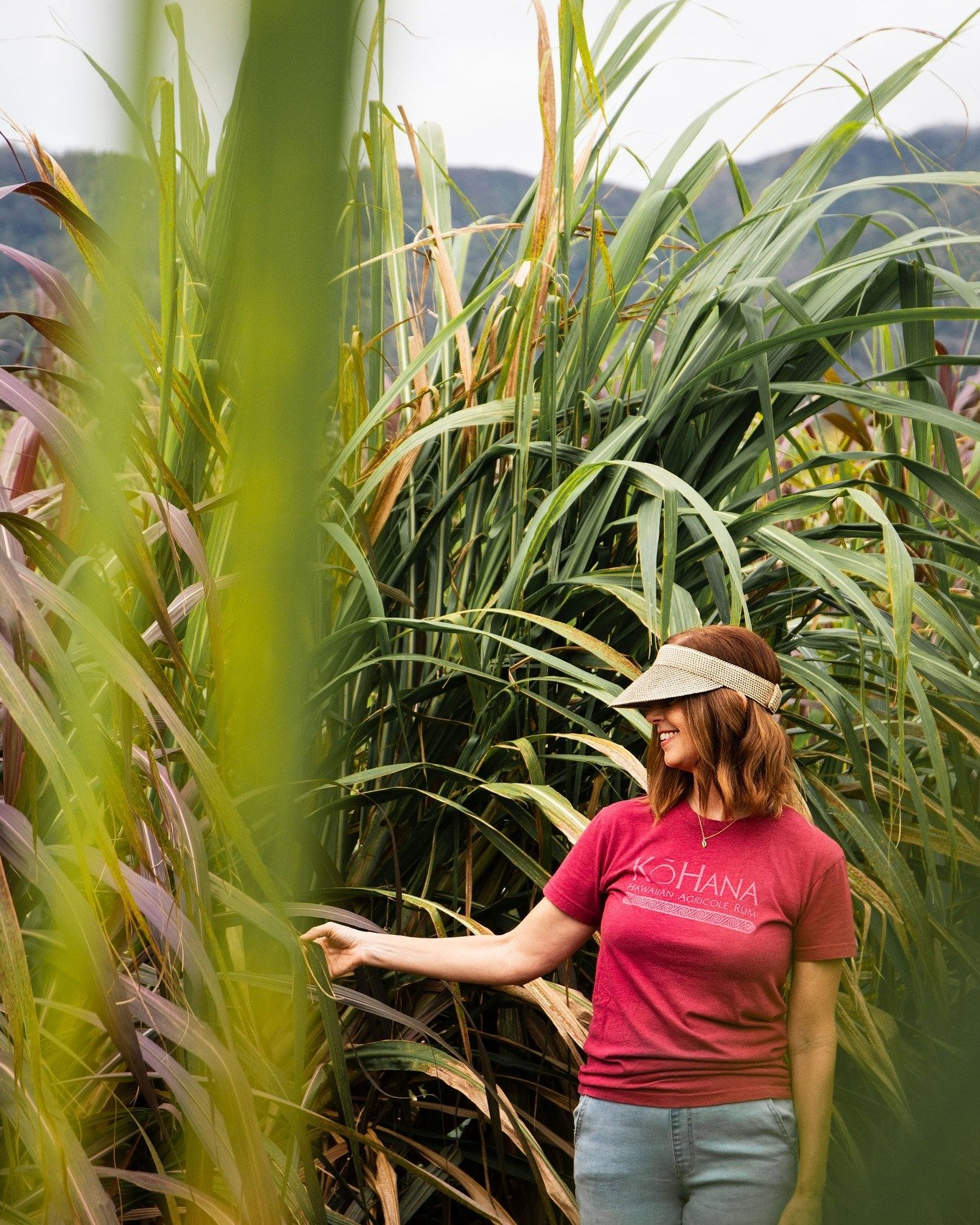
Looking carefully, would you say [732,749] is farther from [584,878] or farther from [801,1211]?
[801,1211]

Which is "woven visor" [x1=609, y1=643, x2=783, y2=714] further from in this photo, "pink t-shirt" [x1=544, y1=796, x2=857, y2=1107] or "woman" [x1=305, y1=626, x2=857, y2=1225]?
"pink t-shirt" [x1=544, y1=796, x2=857, y2=1107]

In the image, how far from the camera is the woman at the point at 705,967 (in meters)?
0.91

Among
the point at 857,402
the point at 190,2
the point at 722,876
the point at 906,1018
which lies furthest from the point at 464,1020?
the point at 190,2

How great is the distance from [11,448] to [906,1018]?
3.14 ft

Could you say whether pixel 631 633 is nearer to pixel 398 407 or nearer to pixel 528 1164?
pixel 398 407

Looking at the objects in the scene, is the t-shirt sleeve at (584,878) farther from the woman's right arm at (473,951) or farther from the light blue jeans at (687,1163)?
the light blue jeans at (687,1163)

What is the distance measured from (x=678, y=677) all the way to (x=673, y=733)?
58 millimetres

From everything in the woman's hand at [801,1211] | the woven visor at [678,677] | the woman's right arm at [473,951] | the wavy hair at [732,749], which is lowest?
the woman's hand at [801,1211]

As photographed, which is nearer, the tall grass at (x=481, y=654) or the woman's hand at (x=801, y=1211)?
the tall grass at (x=481, y=654)

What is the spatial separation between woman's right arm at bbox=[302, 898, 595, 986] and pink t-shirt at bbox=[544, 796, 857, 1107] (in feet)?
0.14

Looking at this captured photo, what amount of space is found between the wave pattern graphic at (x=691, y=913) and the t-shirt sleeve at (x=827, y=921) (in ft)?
0.16

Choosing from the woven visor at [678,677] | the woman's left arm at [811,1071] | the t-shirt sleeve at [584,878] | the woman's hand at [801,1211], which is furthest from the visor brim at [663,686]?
the woman's hand at [801,1211]

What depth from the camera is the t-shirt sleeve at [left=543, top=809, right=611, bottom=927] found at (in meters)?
0.98

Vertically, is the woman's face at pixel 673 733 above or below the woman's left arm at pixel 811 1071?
above
